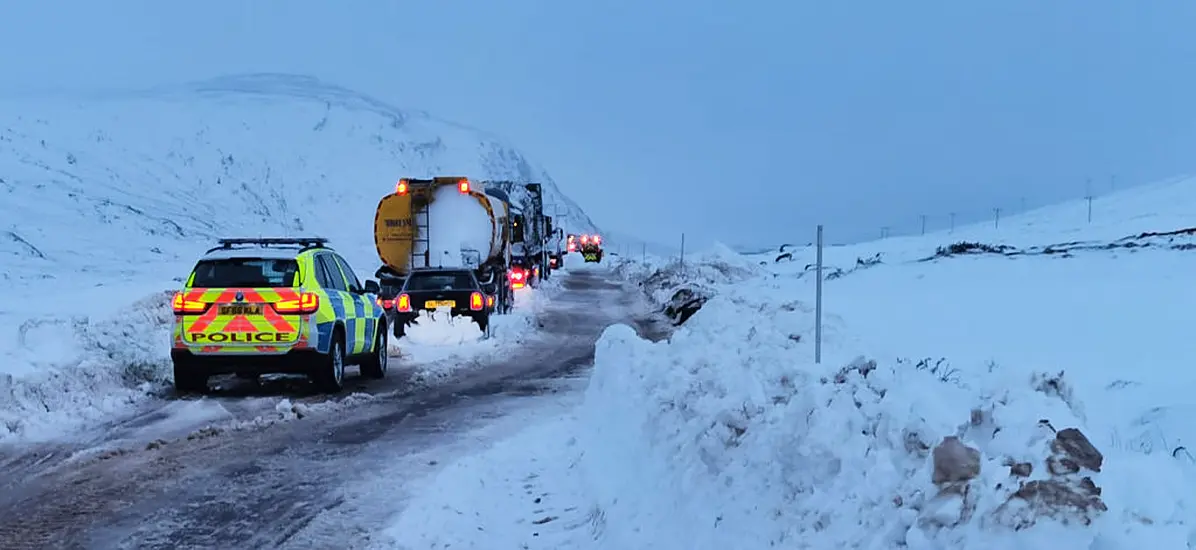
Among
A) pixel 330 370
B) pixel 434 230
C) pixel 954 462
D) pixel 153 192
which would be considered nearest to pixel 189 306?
pixel 330 370

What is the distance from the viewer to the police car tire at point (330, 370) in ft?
39.2

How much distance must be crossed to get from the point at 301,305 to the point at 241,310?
0.66 meters

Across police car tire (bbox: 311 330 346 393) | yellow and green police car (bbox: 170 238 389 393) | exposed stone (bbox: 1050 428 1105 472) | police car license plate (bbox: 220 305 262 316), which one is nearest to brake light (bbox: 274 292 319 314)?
yellow and green police car (bbox: 170 238 389 393)

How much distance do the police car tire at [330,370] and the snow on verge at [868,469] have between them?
5.54 metres

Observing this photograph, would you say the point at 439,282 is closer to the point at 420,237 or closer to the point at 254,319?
the point at 420,237

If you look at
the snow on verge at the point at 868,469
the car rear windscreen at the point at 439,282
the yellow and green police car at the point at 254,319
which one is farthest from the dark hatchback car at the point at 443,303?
the snow on verge at the point at 868,469

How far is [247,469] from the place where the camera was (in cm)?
790

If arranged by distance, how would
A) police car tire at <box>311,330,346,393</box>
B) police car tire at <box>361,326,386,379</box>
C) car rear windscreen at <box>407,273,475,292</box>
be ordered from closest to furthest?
police car tire at <box>311,330,346,393</box> → police car tire at <box>361,326,386,379</box> → car rear windscreen at <box>407,273,475,292</box>

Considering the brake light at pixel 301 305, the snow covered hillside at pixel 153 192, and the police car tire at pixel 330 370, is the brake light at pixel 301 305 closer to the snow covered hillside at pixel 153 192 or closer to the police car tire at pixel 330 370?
the police car tire at pixel 330 370

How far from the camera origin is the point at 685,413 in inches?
249

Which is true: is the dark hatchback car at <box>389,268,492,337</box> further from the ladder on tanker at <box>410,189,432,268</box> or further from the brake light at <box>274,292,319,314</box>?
the brake light at <box>274,292,319,314</box>

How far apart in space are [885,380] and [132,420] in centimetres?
771

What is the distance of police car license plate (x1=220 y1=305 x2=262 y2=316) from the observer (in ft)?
37.7

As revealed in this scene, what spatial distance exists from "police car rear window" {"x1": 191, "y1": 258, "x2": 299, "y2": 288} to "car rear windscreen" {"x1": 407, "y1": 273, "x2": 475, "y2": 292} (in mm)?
7067
